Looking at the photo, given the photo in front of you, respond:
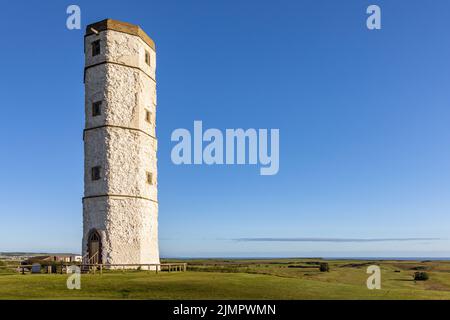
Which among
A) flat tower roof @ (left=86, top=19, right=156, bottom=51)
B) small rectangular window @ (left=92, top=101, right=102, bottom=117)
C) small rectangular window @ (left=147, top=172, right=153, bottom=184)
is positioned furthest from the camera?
small rectangular window @ (left=147, top=172, right=153, bottom=184)

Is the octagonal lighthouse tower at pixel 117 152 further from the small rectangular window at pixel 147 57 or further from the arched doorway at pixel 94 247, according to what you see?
the small rectangular window at pixel 147 57

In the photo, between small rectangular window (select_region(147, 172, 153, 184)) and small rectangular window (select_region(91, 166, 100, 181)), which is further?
small rectangular window (select_region(147, 172, 153, 184))

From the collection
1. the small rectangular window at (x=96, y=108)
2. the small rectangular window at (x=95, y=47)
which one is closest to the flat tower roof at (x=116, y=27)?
the small rectangular window at (x=95, y=47)

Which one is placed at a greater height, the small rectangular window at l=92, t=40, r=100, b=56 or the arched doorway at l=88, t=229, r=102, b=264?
the small rectangular window at l=92, t=40, r=100, b=56

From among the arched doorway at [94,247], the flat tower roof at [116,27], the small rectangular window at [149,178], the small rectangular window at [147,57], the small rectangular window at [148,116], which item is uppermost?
the flat tower roof at [116,27]

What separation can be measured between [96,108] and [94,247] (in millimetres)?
11263

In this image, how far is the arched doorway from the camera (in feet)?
116

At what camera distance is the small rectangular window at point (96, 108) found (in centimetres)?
3719

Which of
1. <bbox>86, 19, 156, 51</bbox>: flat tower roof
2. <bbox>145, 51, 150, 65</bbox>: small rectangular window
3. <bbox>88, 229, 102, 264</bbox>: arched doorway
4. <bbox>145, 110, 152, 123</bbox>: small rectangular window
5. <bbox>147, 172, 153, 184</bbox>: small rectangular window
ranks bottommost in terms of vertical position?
<bbox>88, 229, 102, 264</bbox>: arched doorway

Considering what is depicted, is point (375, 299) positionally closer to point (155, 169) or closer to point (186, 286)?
point (186, 286)

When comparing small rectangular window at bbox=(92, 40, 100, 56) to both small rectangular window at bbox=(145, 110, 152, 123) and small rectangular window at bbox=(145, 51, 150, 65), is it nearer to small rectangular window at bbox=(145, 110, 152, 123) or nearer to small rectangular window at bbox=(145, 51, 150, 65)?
small rectangular window at bbox=(145, 51, 150, 65)

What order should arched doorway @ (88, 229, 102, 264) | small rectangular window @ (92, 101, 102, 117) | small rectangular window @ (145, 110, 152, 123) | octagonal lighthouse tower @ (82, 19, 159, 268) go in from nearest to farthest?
1. arched doorway @ (88, 229, 102, 264)
2. octagonal lighthouse tower @ (82, 19, 159, 268)
3. small rectangular window @ (92, 101, 102, 117)
4. small rectangular window @ (145, 110, 152, 123)

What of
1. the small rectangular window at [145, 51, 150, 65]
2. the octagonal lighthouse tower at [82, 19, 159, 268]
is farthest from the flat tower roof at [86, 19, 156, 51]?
the small rectangular window at [145, 51, 150, 65]
